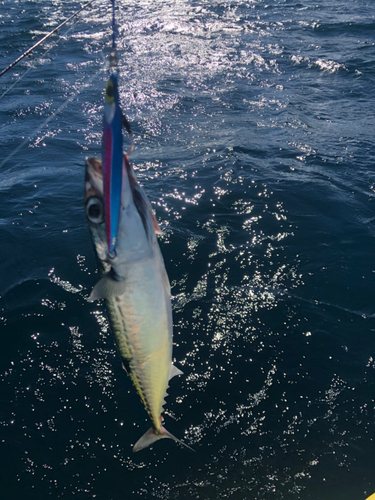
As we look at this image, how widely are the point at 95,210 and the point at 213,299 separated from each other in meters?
3.83

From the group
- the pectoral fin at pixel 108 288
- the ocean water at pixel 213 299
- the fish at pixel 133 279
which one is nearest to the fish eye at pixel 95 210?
the fish at pixel 133 279

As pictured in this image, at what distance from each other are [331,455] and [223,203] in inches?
167

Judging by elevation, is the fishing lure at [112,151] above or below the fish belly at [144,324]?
above

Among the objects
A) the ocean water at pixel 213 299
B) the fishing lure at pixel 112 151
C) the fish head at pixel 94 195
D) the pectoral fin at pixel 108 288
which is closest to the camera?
A: the fishing lure at pixel 112 151

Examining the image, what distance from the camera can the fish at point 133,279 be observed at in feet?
5.96

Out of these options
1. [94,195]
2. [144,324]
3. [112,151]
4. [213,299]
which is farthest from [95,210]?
[213,299]

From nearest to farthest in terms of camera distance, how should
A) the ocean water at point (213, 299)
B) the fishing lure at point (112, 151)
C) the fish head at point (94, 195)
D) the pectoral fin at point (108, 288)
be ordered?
the fishing lure at point (112, 151)
the fish head at point (94, 195)
the pectoral fin at point (108, 288)
the ocean water at point (213, 299)

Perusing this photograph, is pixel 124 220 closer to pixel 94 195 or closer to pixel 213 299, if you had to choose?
pixel 94 195

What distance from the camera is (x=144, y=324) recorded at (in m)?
2.11

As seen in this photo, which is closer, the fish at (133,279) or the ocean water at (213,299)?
the fish at (133,279)

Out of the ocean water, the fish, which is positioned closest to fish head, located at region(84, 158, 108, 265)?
the fish

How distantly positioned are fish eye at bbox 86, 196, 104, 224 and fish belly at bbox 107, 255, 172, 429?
0.27 m

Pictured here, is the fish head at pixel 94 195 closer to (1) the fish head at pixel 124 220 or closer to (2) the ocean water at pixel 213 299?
(1) the fish head at pixel 124 220

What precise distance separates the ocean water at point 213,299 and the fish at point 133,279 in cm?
85
